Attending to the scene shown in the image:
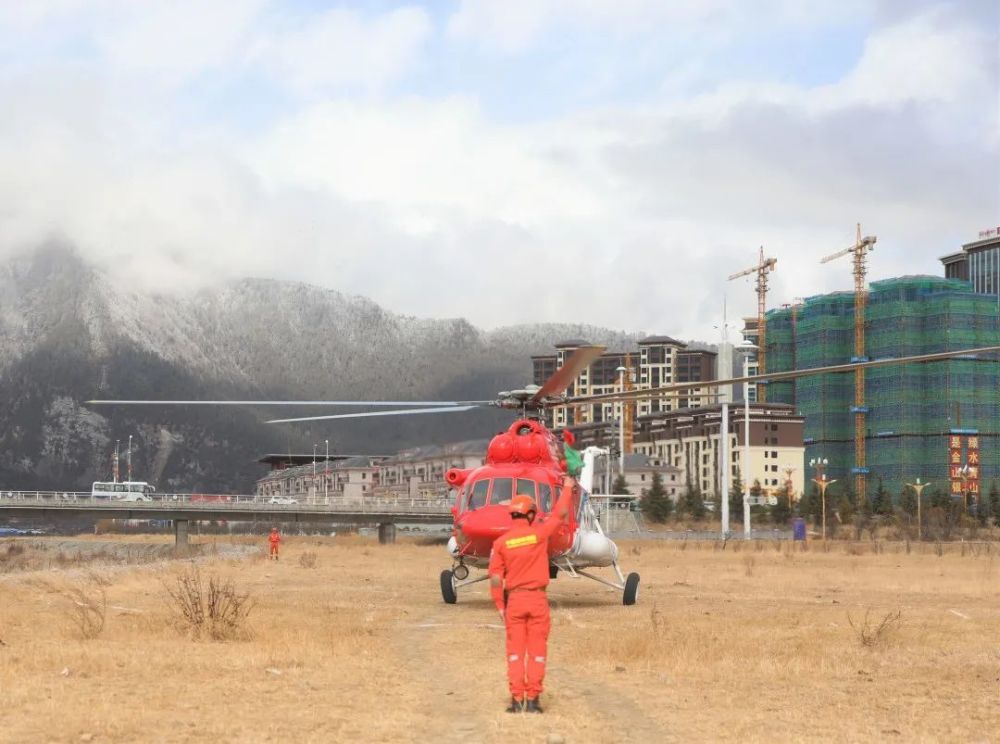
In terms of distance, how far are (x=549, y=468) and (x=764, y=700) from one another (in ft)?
42.5

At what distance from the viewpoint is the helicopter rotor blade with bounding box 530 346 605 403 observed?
2162 centimetres

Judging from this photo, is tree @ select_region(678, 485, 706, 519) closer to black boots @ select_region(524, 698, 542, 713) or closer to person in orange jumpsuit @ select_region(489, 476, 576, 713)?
person in orange jumpsuit @ select_region(489, 476, 576, 713)

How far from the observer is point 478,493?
87.9ft

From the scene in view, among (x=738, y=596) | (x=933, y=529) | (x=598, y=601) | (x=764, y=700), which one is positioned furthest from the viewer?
(x=933, y=529)

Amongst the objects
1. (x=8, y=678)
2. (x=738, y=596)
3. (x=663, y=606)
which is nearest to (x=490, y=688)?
(x=8, y=678)

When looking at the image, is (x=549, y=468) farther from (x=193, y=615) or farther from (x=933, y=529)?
(x=933, y=529)

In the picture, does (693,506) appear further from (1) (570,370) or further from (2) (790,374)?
(2) (790,374)

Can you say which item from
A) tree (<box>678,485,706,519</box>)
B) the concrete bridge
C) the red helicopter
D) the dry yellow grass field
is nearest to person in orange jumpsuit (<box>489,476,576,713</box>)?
the dry yellow grass field

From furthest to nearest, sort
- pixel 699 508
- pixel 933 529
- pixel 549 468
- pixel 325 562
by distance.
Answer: pixel 699 508, pixel 933 529, pixel 325 562, pixel 549 468

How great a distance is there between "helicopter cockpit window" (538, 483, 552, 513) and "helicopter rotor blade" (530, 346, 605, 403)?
1717mm

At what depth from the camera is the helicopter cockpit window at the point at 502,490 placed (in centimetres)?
2644

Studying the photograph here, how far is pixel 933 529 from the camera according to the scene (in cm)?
10094

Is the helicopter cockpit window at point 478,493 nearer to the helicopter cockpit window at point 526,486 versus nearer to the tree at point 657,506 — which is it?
the helicopter cockpit window at point 526,486

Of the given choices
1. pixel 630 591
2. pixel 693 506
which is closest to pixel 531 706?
pixel 630 591
